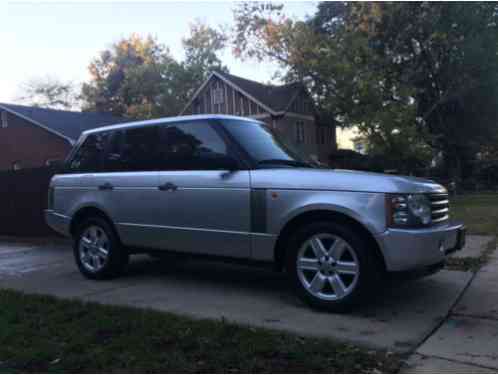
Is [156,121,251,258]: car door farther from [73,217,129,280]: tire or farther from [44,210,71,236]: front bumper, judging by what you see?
[44,210,71,236]: front bumper

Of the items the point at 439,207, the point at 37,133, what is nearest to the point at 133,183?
the point at 439,207

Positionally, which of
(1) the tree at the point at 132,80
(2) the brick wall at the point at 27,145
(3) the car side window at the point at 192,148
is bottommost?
(3) the car side window at the point at 192,148

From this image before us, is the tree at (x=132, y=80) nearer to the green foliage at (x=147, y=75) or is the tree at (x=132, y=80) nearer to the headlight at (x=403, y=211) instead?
the green foliage at (x=147, y=75)

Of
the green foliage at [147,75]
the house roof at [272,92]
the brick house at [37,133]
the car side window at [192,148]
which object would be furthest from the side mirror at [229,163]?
the green foliage at [147,75]

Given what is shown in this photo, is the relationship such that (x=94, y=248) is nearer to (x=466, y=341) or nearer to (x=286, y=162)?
(x=286, y=162)

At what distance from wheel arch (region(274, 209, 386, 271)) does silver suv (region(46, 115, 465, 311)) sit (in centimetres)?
1

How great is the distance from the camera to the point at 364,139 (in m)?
24.3

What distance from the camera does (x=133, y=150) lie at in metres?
5.93

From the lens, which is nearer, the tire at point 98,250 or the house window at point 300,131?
the tire at point 98,250

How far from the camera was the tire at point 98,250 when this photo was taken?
6.00 metres

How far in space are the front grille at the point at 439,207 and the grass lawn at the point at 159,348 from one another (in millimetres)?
1606

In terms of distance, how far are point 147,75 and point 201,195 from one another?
148 feet

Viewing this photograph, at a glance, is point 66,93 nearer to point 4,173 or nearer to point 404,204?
point 4,173

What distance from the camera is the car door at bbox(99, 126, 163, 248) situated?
18.4 feet
